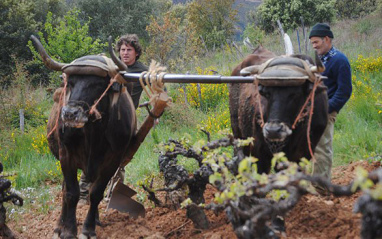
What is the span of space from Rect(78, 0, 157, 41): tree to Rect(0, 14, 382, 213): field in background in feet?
48.8

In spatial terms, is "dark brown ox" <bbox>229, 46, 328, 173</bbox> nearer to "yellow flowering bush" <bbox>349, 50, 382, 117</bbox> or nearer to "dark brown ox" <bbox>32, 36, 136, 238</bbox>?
"dark brown ox" <bbox>32, 36, 136, 238</bbox>

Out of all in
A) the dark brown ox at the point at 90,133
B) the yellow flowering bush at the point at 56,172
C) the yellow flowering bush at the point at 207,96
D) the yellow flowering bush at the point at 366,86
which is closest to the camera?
the dark brown ox at the point at 90,133

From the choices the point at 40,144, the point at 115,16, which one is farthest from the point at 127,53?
the point at 115,16

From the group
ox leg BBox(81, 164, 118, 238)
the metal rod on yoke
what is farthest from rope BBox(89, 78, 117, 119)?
ox leg BBox(81, 164, 118, 238)

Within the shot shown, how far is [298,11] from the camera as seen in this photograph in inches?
973

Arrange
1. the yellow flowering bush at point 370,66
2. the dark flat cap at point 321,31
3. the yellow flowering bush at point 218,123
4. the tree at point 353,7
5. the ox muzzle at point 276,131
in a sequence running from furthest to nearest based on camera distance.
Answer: the tree at point 353,7, the yellow flowering bush at point 370,66, the yellow flowering bush at point 218,123, the dark flat cap at point 321,31, the ox muzzle at point 276,131

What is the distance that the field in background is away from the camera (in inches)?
315

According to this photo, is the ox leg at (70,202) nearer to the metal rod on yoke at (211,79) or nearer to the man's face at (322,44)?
the metal rod on yoke at (211,79)

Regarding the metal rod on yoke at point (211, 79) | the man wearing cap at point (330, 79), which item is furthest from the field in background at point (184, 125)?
the metal rod on yoke at point (211, 79)

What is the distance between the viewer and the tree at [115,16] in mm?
29000

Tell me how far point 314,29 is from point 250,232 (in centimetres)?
Result: 369

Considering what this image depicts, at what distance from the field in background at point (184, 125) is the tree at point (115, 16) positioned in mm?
14879

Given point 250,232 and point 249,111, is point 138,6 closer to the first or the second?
point 249,111

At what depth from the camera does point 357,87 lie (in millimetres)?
10594
